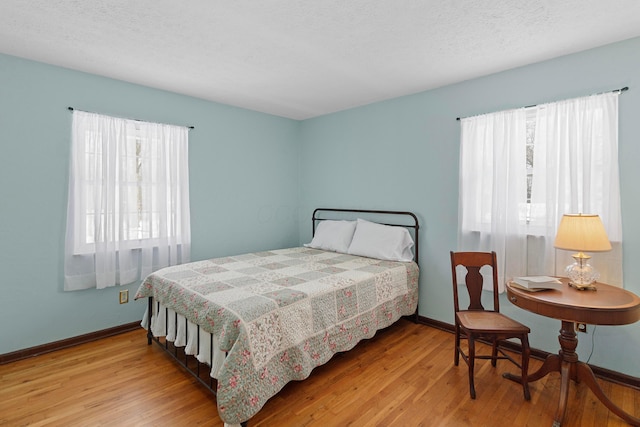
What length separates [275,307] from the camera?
2.05 metres

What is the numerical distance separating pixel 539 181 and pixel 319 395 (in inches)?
95.0

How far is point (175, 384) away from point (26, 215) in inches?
74.6

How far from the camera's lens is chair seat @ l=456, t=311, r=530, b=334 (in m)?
2.14

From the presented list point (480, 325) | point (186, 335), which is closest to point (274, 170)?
point (186, 335)

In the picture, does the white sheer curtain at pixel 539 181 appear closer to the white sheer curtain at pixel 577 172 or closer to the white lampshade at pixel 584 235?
the white sheer curtain at pixel 577 172

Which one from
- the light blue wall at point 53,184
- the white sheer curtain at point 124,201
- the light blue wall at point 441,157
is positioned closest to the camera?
the light blue wall at point 441,157

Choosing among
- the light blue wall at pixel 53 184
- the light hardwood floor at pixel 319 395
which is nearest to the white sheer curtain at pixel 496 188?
the light hardwood floor at pixel 319 395

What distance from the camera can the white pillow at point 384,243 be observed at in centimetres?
338

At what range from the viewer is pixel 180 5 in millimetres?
1898

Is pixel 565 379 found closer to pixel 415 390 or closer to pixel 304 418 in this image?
pixel 415 390

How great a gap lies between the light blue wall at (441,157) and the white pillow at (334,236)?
325 mm

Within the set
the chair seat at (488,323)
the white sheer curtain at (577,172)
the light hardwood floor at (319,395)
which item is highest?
the white sheer curtain at (577,172)

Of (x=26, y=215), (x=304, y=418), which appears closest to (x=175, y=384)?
(x=304, y=418)

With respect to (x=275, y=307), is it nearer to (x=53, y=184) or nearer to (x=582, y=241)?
(x=582, y=241)
